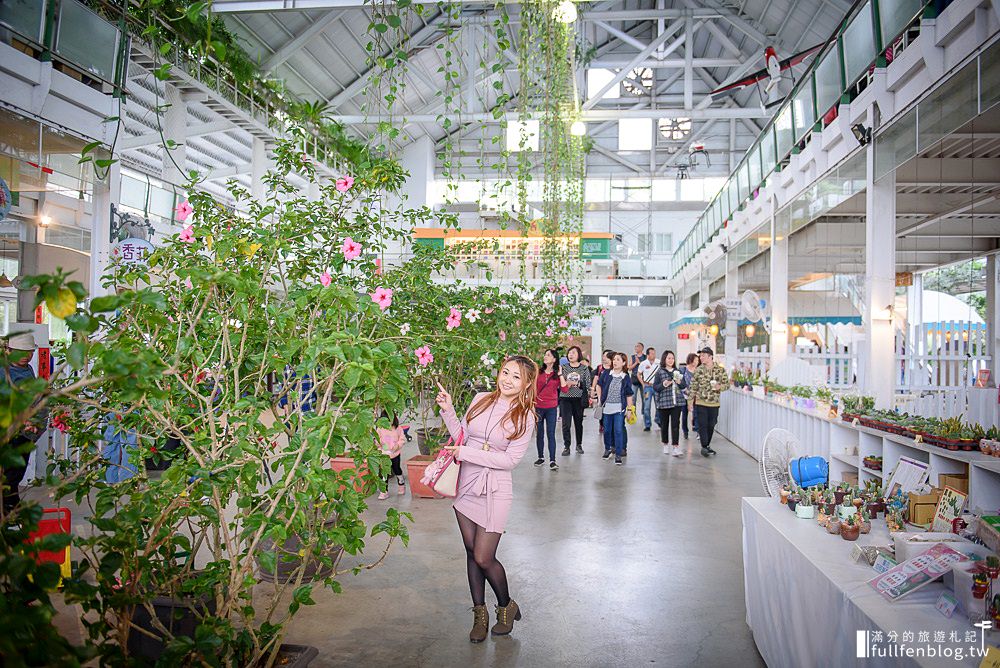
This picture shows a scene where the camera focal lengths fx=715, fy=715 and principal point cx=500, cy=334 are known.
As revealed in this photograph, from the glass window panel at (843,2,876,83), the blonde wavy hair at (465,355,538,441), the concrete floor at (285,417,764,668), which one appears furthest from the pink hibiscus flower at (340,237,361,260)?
the glass window panel at (843,2,876,83)

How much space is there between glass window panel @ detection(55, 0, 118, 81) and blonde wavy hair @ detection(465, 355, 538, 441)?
5.94 metres

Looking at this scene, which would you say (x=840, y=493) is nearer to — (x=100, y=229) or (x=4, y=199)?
(x=4, y=199)

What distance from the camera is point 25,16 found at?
20.7ft

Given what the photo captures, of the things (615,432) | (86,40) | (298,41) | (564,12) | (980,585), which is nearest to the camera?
(980,585)

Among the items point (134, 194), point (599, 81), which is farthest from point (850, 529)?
point (599, 81)

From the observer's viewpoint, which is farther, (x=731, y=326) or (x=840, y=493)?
(x=731, y=326)

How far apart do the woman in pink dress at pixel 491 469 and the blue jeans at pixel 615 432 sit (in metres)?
5.42

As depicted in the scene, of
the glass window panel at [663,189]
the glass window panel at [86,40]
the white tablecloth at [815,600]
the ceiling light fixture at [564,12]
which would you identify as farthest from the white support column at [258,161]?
the glass window panel at [663,189]

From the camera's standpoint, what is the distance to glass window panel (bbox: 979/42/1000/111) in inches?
177

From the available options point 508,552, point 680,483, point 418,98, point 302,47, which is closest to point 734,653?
point 508,552

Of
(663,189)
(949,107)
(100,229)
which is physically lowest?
(100,229)

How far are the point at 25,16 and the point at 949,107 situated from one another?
7.59 m

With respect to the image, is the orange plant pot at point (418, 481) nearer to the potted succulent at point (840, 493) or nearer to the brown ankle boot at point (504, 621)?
the brown ankle boot at point (504, 621)

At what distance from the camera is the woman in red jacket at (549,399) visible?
27.9ft
